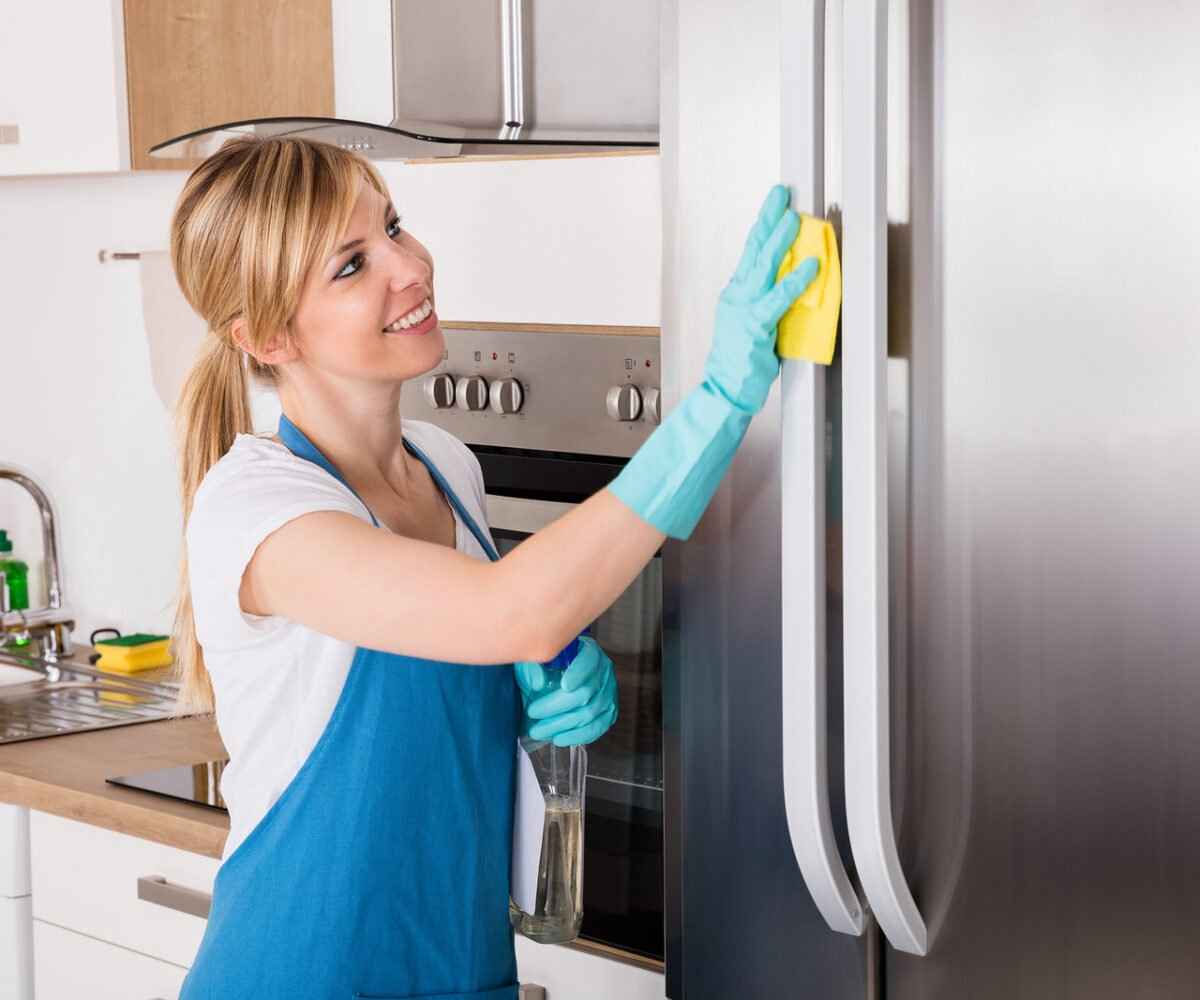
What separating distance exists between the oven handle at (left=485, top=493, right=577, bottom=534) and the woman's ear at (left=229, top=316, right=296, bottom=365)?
1.31ft

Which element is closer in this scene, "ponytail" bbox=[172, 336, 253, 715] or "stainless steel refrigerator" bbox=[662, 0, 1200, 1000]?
"stainless steel refrigerator" bbox=[662, 0, 1200, 1000]

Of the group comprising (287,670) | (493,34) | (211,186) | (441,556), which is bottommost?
(287,670)

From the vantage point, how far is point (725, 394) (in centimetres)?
105

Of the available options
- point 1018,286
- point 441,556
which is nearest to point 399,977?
point 441,556

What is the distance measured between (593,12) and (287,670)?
32.7 inches

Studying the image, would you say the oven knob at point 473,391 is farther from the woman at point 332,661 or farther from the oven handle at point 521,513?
the woman at point 332,661

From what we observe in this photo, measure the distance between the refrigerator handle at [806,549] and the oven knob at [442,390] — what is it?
731mm

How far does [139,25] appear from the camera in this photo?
2148mm

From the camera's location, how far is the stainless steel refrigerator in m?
0.92

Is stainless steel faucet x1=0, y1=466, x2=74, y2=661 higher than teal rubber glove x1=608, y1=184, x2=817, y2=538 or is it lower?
lower

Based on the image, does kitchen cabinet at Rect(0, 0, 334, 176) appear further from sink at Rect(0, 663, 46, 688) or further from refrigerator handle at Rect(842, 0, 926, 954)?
refrigerator handle at Rect(842, 0, 926, 954)

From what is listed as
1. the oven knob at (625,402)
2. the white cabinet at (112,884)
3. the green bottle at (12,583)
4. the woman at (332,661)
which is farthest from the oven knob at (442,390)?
the green bottle at (12,583)

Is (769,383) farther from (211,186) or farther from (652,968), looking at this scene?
(652,968)

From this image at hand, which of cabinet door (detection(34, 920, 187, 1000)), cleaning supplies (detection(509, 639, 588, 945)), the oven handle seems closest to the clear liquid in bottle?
cleaning supplies (detection(509, 639, 588, 945))
